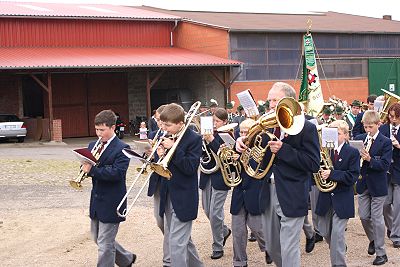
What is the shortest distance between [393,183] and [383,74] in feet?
91.5

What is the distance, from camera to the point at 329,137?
Answer: 7.22 metres

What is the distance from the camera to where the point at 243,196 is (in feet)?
25.9

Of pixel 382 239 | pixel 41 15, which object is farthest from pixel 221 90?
pixel 382 239

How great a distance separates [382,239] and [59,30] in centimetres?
2496

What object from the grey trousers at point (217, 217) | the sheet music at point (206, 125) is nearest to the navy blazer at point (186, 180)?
the sheet music at point (206, 125)

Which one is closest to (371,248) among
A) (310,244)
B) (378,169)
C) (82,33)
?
(310,244)

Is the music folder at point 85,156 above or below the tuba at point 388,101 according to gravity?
below

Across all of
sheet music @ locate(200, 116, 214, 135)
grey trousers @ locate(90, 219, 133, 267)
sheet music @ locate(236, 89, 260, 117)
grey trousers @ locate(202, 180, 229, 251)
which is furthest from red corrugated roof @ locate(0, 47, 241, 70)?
sheet music @ locate(236, 89, 260, 117)

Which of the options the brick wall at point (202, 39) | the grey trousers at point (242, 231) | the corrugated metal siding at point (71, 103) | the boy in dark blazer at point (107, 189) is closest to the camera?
the boy in dark blazer at point (107, 189)

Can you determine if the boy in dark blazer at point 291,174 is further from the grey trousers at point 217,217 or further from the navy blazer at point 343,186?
the grey trousers at point 217,217

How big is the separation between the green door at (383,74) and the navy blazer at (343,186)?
2857cm

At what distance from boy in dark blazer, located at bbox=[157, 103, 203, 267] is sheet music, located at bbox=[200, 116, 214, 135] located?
107 cm

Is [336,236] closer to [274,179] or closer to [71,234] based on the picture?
[274,179]

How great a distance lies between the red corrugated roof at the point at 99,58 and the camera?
26562mm
